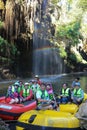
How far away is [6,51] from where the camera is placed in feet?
107

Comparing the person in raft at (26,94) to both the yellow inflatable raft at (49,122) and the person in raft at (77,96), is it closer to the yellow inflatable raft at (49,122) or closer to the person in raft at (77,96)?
the person in raft at (77,96)

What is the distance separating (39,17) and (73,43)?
1206cm

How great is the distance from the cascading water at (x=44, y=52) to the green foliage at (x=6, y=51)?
19.2 ft

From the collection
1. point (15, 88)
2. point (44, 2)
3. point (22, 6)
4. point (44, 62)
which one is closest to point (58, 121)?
point (15, 88)

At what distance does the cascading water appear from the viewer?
40.2 m

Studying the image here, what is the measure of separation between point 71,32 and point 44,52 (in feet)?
23.6

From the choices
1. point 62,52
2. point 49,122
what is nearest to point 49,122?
point 49,122

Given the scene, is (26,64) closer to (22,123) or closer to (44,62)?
(44,62)

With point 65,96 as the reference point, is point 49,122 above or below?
above

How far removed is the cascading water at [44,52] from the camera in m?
40.2

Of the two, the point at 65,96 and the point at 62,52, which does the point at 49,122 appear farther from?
the point at 62,52

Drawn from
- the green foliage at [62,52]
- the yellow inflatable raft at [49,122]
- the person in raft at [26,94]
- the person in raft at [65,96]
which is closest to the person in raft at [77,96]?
the person in raft at [65,96]

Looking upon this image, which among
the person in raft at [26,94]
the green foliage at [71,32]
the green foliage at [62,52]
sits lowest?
the green foliage at [62,52]

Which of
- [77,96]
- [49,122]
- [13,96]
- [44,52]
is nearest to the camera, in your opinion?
[49,122]
